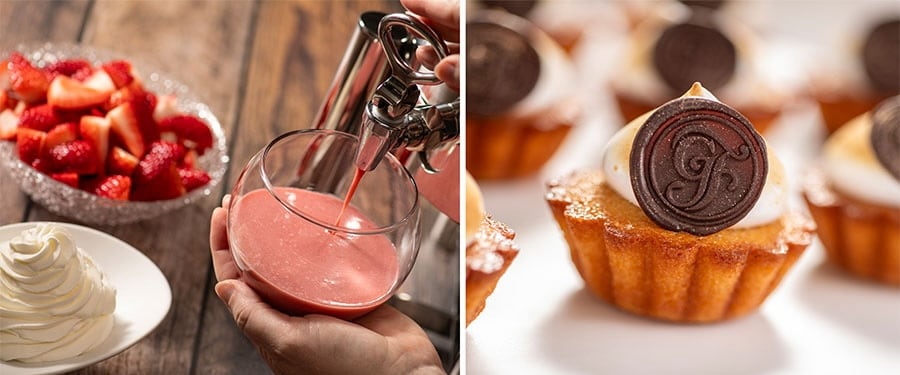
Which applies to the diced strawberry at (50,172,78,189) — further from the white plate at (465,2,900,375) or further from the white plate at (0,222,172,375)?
the white plate at (465,2,900,375)

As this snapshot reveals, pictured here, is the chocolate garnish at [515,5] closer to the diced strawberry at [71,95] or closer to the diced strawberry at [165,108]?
the diced strawberry at [165,108]

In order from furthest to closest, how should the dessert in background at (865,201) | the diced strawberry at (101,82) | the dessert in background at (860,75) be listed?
the dessert in background at (860,75) → the dessert in background at (865,201) → the diced strawberry at (101,82)

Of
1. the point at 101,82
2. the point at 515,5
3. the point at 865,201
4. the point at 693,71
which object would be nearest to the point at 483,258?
the point at 101,82

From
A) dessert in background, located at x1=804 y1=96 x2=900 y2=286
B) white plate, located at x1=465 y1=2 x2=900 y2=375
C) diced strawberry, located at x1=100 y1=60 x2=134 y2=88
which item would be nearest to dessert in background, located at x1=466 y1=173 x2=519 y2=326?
white plate, located at x1=465 y1=2 x2=900 y2=375

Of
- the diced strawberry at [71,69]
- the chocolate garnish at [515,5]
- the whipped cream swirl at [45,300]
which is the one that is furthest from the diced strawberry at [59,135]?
the chocolate garnish at [515,5]

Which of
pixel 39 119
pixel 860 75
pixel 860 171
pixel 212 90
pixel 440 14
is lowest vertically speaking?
pixel 860 75

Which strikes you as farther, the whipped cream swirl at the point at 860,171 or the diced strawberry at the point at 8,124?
the whipped cream swirl at the point at 860,171

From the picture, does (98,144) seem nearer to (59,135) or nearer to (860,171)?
(59,135)
